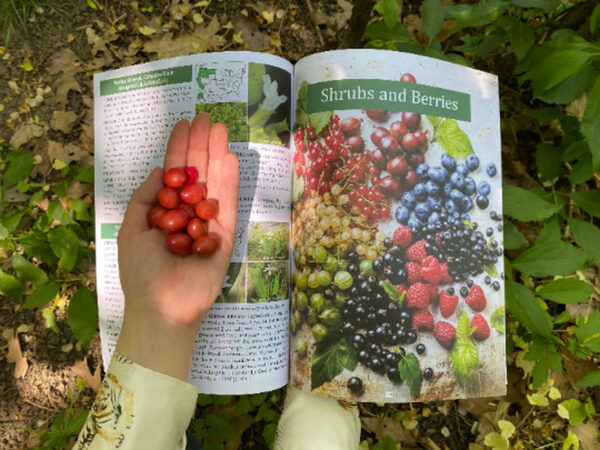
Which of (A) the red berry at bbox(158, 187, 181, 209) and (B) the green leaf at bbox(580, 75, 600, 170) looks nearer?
(B) the green leaf at bbox(580, 75, 600, 170)

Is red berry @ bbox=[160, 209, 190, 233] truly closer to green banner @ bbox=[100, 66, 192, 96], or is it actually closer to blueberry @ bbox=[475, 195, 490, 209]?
green banner @ bbox=[100, 66, 192, 96]

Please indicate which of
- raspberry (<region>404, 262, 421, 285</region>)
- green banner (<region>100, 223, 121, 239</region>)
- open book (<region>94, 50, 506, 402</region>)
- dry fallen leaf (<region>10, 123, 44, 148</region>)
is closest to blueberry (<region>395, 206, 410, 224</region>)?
open book (<region>94, 50, 506, 402</region>)

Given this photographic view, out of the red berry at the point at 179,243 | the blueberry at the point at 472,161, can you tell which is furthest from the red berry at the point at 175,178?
the blueberry at the point at 472,161

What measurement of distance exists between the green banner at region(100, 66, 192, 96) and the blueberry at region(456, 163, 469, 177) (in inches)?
30.2

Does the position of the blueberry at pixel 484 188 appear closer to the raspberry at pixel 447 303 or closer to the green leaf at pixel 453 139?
the green leaf at pixel 453 139

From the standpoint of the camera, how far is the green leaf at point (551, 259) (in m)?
1.14

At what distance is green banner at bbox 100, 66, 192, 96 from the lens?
47.6 inches

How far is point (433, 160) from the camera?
116 centimetres

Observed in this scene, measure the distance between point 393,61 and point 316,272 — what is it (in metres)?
0.58

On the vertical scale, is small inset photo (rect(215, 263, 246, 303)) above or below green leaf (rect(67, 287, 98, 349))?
above

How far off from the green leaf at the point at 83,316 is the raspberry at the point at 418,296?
890 mm

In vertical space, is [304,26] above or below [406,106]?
above

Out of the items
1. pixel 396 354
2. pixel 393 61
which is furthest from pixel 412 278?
pixel 393 61

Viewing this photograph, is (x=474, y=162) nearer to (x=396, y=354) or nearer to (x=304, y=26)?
(x=396, y=354)
